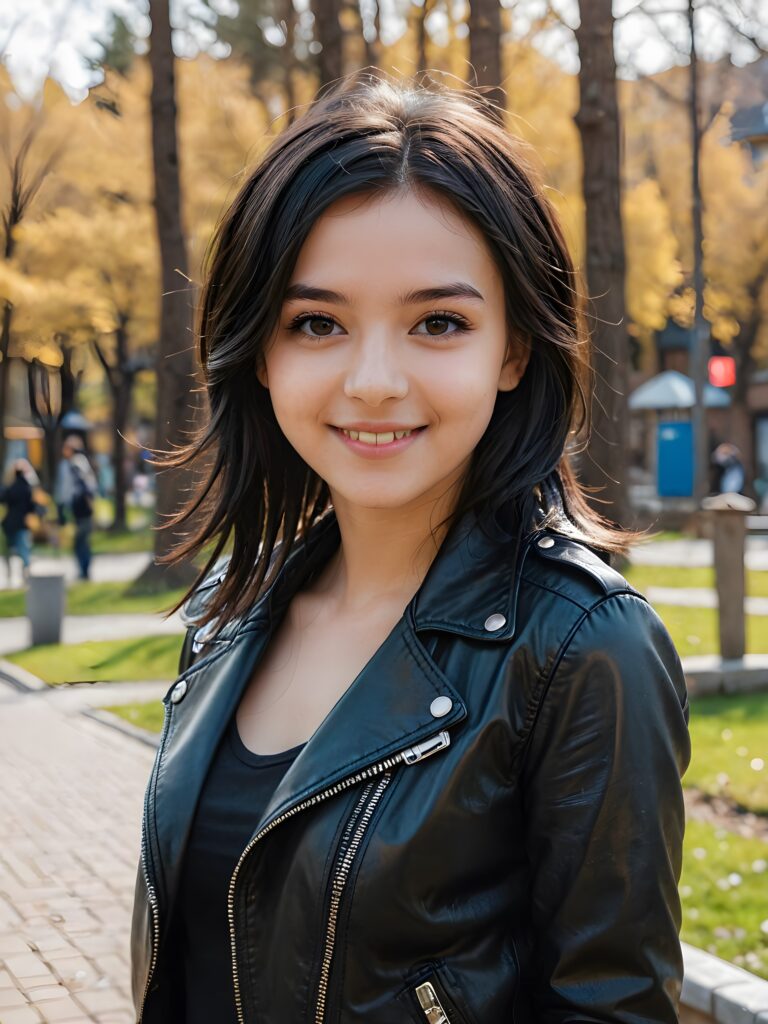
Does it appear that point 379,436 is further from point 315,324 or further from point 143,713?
point 143,713

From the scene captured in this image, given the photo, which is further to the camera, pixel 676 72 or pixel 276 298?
pixel 676 72

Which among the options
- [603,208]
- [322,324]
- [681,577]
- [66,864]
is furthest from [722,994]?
[681,577]

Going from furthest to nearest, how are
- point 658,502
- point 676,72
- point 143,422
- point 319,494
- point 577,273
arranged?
point 143,422
point 658,502
point 676,72
point 319,494
point 577,273

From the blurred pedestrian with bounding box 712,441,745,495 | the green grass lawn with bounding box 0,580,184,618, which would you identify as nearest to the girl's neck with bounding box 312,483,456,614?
the green grass lawn with bounding box 0,580,184,618

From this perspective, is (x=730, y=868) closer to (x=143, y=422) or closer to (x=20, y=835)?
(x=20, y=835)

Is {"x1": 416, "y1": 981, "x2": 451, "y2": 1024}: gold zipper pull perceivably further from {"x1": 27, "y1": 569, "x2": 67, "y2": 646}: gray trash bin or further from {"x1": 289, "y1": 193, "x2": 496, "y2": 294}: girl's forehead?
{"x1": 27, "y1": 569, "x2": 67, "y2": 646}: gray trash bin

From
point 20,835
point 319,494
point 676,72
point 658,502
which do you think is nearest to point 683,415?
point 658,502

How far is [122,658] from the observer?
1123 centimetres

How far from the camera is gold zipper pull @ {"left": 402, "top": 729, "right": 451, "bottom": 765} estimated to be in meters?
1.57

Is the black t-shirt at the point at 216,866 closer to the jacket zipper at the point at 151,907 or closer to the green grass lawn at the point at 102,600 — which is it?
the jacket zipper at the point at 151,907

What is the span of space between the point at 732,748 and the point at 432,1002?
595 centimetres

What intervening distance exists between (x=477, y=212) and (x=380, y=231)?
132mm

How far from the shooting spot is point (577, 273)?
1.88 m

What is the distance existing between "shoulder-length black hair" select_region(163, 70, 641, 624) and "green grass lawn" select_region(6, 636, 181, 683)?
28.6 ft
